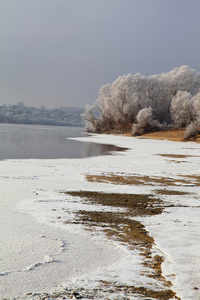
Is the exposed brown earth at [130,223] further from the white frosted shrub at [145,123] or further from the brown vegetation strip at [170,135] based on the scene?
the white frosted shrub at [145,123]

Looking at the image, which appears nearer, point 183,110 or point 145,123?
point 183,110

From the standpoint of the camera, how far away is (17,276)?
124 inches

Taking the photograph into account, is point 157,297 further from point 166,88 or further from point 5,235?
point 166,88

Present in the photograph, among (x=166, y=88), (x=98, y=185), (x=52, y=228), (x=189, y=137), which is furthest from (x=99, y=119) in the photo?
(x=52, y=228)

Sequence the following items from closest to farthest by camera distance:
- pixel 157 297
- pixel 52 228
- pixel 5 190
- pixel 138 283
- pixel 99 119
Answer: pixel 157 297 → pixel 138 283 → pixel 52 228 → pixel 5 190 → pixel 99 119

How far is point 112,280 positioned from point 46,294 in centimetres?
68

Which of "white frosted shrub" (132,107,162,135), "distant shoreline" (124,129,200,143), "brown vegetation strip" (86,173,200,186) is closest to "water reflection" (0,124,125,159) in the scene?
"brown vegetation strip" (86,173,200,186)

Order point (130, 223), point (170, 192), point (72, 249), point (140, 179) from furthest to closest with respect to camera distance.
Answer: point (140, 179)
point (170, 192)
point (130, 223)
point (72, 249)

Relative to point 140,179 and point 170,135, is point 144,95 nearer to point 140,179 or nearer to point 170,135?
point 170,135

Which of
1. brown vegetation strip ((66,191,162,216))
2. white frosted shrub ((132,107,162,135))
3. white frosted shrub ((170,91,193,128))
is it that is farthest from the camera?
white frosted shrub ((132,107,162,135))

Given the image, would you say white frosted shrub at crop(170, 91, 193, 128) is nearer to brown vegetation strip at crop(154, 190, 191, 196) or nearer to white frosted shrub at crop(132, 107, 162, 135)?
white frosted shrub at crop(132, 107, 162, 135)

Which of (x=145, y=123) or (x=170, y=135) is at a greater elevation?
(x=145, y=123)

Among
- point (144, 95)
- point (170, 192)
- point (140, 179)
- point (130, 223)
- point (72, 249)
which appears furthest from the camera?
point (144, 95)

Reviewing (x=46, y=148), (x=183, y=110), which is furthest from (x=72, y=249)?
(x=183, y=110)
